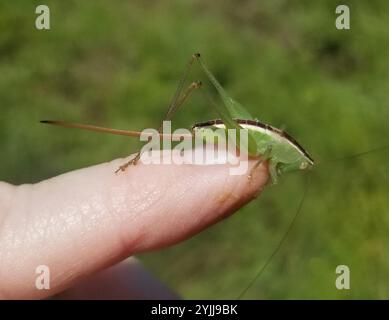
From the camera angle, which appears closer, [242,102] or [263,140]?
[263,140]

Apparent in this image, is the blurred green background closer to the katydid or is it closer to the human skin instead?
the katydid

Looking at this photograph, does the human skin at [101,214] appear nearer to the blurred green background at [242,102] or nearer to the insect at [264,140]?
the insect at [264,140]

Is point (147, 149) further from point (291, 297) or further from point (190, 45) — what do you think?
point (190, 45)

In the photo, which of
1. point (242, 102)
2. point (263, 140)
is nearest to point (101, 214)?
point (263, 140)

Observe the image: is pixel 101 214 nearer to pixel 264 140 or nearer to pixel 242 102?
pixel 264 140

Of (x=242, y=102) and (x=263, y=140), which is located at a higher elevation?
(x=242, y=102)

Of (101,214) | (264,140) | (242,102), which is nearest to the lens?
(101,214)

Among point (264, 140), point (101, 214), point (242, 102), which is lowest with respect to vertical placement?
point (101, 214)
